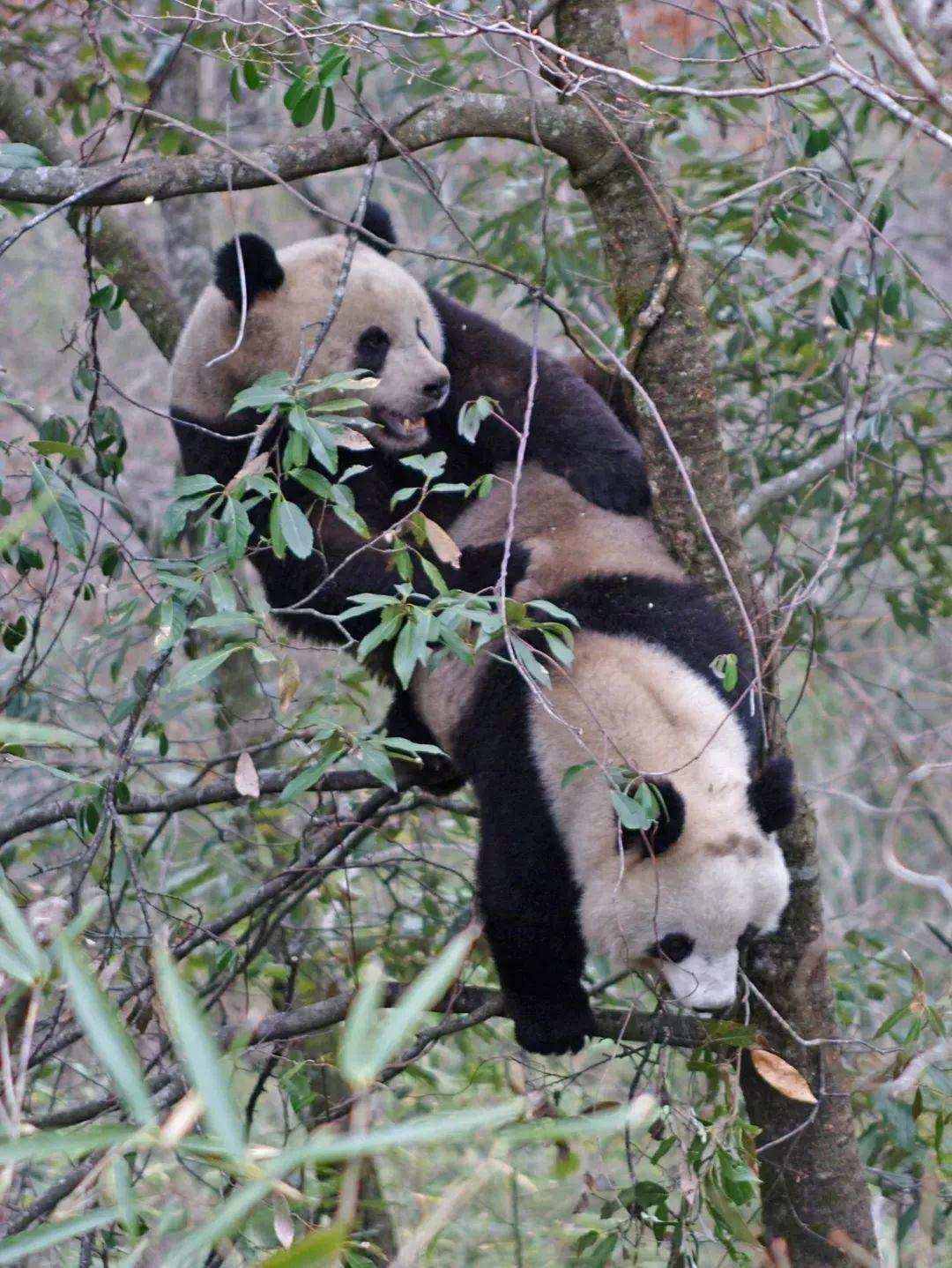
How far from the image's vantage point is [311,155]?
303 cm

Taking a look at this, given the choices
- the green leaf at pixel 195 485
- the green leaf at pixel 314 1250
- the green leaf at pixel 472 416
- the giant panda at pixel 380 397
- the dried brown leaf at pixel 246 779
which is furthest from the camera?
the giant panda at pixel 380 397

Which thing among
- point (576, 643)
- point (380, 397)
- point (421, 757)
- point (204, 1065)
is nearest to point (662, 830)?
point (576, 643)

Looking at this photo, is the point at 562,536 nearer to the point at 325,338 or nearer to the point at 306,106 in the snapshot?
the point at 325,338

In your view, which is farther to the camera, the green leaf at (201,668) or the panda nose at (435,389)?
the panda nose at (435,389)

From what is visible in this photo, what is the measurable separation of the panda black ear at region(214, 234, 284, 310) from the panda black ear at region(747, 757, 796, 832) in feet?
6.65

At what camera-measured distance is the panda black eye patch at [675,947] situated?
314cm

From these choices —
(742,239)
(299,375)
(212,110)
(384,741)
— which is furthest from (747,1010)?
(212,110)

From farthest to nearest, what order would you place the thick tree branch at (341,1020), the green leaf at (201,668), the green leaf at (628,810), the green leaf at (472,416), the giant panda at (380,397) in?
1. the giant panda at (380,397)
2. the thick tree branch at (341,1020)
3. the green leaf at (472,416)
4. the green leaf at (628,810)
5. the green leaf at (201,668)

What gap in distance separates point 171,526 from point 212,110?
19.7 feet

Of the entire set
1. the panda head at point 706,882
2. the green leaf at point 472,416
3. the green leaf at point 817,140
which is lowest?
the panda head at point 706,882

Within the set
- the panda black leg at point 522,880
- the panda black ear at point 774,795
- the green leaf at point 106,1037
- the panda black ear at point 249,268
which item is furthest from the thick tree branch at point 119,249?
the green leaf at point 106,1037

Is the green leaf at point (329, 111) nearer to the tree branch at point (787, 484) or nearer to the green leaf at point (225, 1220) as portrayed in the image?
the tree branch at point (787, 484)

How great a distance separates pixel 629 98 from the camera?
3.06 meters

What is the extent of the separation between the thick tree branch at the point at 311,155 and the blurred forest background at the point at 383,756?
60 mm
